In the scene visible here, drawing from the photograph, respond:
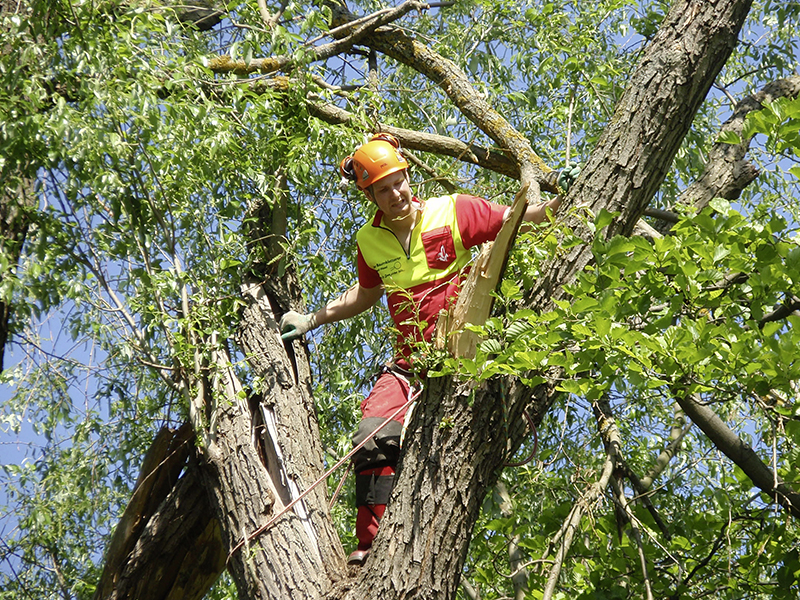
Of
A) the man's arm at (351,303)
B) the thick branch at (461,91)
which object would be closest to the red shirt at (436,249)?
the man's arm at (351,303)

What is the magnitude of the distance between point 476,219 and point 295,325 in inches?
39.2

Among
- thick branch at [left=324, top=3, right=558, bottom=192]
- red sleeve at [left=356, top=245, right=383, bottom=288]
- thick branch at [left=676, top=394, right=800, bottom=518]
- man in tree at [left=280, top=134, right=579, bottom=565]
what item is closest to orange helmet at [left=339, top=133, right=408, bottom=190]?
man in tree at [left=280, top=134, right=579, bottom=565]

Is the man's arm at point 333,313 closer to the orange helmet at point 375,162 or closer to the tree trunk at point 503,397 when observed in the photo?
the orange helmet at point 375,162

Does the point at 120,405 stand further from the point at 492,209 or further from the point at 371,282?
the point at 492,209

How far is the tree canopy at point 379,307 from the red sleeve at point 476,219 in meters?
0.31

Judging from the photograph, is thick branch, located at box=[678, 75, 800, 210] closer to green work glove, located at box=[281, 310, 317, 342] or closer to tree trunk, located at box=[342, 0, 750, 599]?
tree trunk, located at box=[342, 0, 750, 599]

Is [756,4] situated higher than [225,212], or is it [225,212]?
[756,4]

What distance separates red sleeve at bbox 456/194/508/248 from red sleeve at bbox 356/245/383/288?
459 mm

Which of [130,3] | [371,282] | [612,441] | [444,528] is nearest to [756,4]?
[612,441]

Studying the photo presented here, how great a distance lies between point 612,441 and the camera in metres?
4.07

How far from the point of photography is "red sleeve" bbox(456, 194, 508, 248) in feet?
11.0

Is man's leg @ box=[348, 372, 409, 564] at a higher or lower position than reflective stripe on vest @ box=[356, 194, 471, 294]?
lower

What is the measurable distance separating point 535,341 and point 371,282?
1.35m

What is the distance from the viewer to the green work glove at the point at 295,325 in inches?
148
